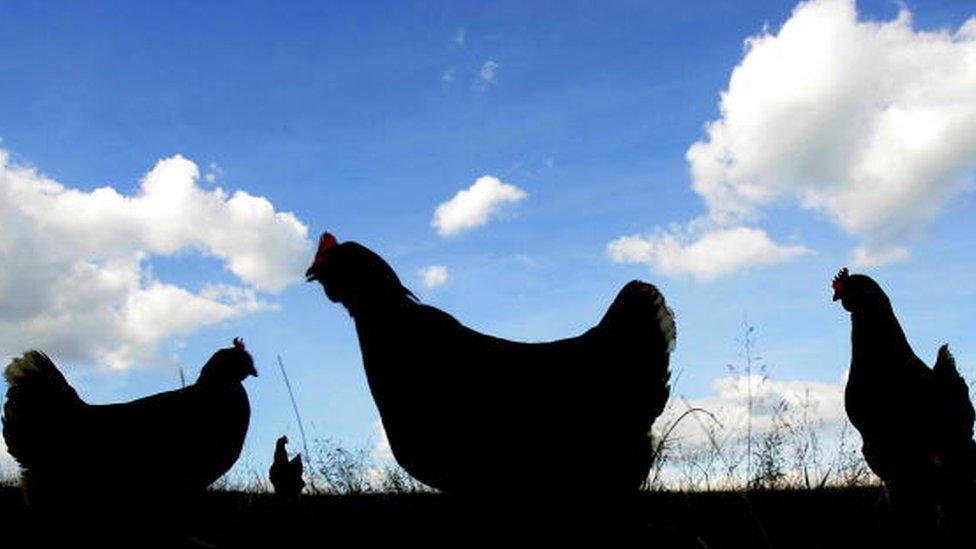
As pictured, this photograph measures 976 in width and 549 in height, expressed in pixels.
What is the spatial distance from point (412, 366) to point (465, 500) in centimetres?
69

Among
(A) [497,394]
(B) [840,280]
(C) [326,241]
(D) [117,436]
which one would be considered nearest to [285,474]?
(D) [117,436]

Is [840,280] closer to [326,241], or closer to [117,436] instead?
[326,241]

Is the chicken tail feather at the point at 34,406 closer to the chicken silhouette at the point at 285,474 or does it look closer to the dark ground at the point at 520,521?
the dark ground at the point at 520,521

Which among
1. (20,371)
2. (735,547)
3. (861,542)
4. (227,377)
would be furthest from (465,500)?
(20,371)

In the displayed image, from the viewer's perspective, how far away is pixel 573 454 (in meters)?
4.12

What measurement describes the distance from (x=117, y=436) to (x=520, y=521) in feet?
12.8

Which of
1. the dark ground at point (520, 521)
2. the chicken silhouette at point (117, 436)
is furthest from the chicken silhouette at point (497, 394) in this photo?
the chicken silhouette at point (117, 436)

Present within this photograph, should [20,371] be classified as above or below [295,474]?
above

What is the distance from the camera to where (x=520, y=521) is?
13.1ft

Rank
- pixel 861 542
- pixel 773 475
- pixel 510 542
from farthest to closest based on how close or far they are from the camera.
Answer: pixel 773 475 → pixel 510 542 → pixel 861 542

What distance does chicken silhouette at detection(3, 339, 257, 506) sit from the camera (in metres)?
6.40

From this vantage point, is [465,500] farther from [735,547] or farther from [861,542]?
[861,542]

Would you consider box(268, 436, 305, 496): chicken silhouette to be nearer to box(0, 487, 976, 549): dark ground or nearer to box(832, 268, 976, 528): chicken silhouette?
box(0, 487, 976, 549): dark ground

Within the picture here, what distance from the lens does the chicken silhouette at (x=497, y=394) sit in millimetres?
4008
